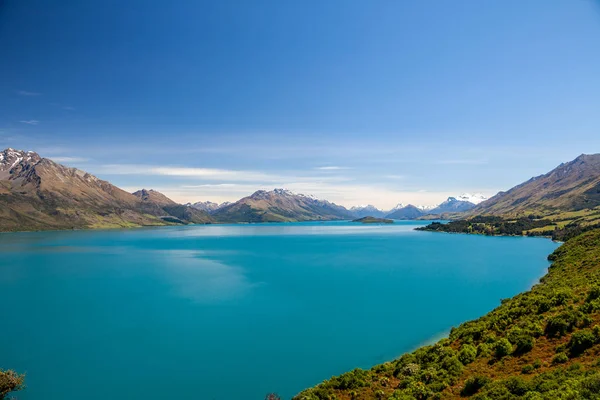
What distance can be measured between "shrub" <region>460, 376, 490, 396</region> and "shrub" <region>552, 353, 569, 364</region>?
529 cm

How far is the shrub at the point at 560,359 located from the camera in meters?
24.7

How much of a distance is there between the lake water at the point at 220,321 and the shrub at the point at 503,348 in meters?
14.6

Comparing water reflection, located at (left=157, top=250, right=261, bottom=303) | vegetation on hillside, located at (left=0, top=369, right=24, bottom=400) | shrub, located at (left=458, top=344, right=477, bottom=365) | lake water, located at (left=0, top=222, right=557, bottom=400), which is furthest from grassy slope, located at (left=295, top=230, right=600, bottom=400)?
water reflection, located at (left=157, top=250, right=261, bottom=303)

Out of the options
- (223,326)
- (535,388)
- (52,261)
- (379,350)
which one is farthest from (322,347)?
(52,261)

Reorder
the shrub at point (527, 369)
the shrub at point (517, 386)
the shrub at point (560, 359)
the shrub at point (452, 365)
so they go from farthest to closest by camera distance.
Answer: the shrub at point (452, 365), the shrub at point (527, 369), the shrub at point (560, 359), the shrub at point (517, 386)

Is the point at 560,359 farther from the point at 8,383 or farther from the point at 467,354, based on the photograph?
the point at 8,383

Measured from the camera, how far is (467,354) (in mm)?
30578

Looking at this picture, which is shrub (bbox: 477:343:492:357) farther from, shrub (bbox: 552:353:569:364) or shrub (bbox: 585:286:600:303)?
shrub (bbox: 585:286:600:303)

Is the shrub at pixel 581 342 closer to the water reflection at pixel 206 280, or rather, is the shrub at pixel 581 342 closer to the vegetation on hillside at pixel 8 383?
the vegetation on hillside at pixel 8 383

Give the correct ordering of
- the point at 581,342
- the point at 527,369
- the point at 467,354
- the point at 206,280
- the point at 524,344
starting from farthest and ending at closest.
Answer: the point at 206,280 < the point at 467,354 < the point at 524,344 < the point at 581,342 < the point at 527,369

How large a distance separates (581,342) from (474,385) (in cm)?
897

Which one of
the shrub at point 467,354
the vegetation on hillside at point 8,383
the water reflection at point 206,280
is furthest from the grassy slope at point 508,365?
the water reflection at point 206,280

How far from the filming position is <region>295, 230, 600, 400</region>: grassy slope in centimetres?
2133

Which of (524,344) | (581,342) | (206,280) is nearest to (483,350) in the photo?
(524,344)
